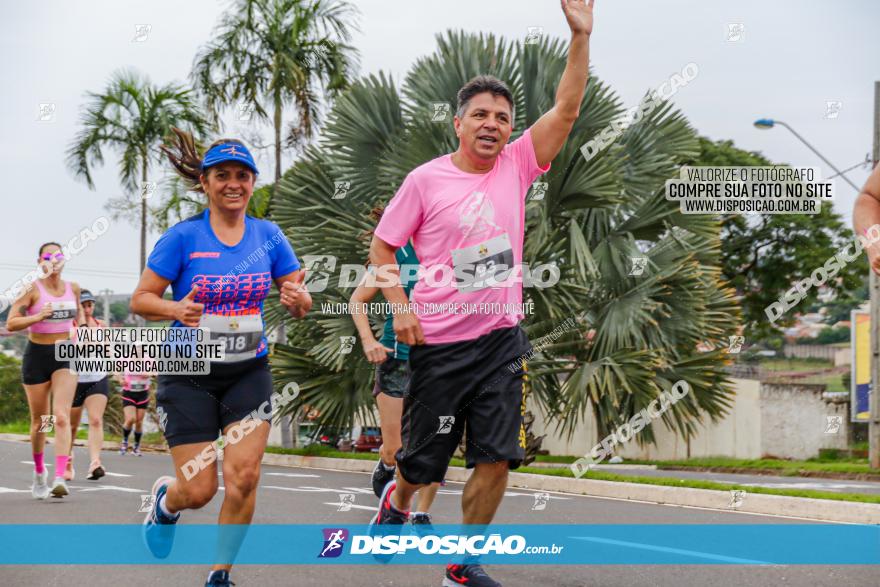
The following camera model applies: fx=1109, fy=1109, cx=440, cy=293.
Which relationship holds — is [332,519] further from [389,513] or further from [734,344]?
[734,344]

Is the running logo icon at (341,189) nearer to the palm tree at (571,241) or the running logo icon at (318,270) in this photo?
the palm tree at (571,241)

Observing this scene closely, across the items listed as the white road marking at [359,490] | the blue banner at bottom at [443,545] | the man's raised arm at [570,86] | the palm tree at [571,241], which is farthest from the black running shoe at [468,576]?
the palm tree at [571,241]

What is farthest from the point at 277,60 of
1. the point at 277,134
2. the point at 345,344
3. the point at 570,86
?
the point at 570,86

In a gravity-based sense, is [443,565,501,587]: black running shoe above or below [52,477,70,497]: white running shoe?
above

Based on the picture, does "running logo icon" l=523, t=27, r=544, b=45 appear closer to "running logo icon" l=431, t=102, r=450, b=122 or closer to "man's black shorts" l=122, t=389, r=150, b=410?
"running logo icon" l=431, t=102, r=450, b=122

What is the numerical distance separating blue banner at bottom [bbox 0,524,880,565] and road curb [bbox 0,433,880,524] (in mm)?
791

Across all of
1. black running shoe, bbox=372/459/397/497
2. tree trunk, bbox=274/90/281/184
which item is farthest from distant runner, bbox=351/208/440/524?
tree trunk, bbox=274/90/281/184

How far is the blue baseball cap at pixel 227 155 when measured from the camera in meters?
4.82

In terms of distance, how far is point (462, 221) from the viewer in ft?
15.0

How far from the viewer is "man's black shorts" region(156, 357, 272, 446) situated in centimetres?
473

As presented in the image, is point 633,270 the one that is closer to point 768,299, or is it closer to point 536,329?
point 536,329

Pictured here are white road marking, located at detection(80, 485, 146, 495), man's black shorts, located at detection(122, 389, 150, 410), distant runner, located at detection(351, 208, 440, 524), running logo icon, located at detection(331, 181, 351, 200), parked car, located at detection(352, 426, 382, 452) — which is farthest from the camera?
parked car, located at detection(352, 426, 382, 452)

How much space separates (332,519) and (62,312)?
2.97 metres

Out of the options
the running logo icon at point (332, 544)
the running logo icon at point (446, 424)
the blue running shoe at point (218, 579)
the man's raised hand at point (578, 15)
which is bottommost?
the running logo icon at point (332, 544)
